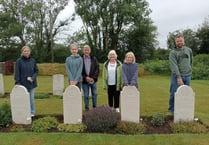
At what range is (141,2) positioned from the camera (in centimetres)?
4553

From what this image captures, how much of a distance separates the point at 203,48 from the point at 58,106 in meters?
32.1

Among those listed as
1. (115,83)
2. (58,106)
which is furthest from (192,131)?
(58,106)

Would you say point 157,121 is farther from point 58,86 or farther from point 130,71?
point 58,86

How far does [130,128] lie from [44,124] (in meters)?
2.12

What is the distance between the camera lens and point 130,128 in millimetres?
7504

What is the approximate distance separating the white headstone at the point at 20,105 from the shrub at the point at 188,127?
366 cm

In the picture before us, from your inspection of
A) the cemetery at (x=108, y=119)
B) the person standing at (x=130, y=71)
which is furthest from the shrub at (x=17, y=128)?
the person standing at (x=130, y=71)

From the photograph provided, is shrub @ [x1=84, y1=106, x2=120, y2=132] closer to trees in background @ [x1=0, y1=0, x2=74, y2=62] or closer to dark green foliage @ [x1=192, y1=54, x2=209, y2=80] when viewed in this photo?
dark green foliage @ [x1=192, y1=54, x2=209, y2=80]

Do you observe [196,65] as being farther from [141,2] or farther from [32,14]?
[32,14]

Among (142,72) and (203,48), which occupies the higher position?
(203,48)

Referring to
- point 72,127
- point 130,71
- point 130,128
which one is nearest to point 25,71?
point 72,127

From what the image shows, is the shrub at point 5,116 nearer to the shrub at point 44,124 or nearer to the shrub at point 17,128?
the shrub at point 17,128

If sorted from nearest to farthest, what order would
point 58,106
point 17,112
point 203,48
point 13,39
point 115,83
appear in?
1. point 17,112
2. point 115,83
3. point 58,106
4. point 203,48
5. point 13,39

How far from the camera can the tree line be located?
42312mm
